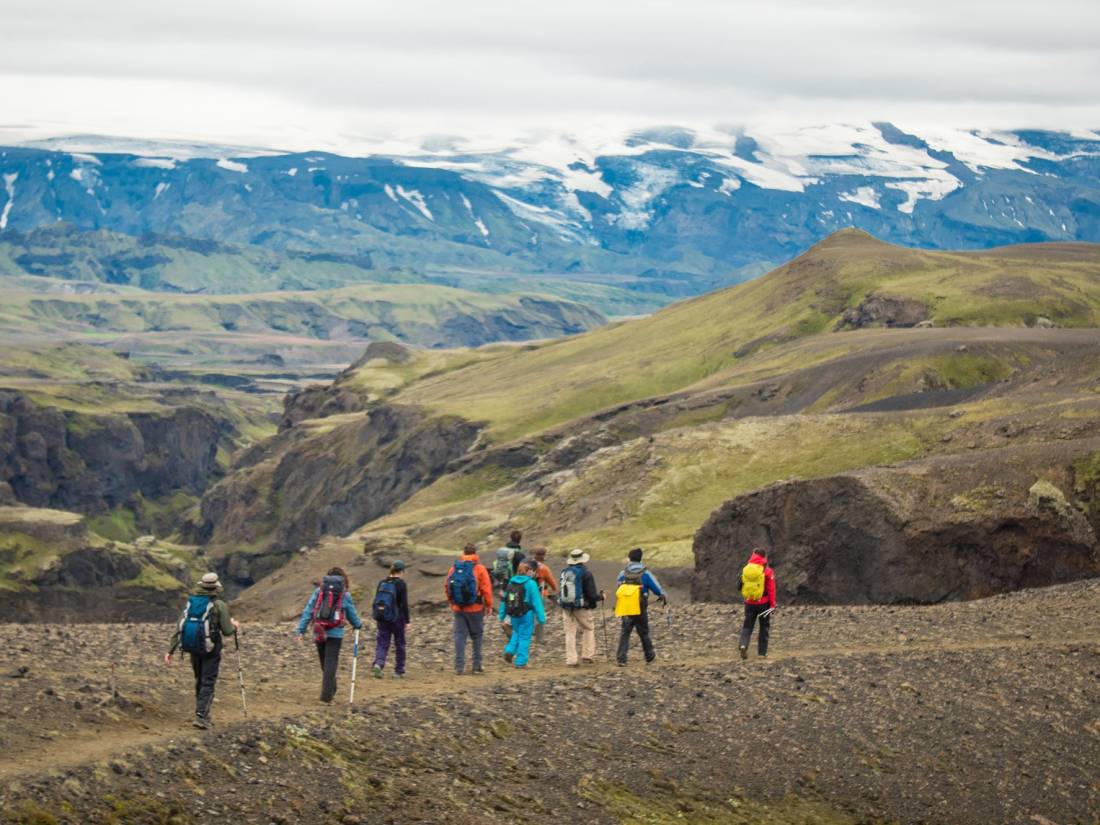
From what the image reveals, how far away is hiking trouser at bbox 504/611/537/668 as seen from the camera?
124ft

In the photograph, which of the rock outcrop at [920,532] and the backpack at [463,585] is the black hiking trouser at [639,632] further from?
the rock outcrop at [920,532]

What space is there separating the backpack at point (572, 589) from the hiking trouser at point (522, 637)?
0.88 m

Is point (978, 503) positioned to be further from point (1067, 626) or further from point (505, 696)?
point (505, 696)

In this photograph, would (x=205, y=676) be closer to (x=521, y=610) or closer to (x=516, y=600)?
(x=516, y=600)

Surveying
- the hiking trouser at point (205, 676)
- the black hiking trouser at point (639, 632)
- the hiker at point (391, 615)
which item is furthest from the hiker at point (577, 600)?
the hiking trouser at point (205, 676)

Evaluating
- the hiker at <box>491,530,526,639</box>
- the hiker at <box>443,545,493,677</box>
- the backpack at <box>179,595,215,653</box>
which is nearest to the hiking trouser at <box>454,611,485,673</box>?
the hiker at <box>443,545,493,677</box>

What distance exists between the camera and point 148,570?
629ft

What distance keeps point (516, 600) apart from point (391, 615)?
3.30 m

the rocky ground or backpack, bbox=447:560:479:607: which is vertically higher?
backpack, bbox=447:560:479:607

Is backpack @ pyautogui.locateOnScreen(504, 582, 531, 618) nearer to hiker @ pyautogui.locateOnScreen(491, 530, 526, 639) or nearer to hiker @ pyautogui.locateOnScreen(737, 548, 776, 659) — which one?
hiker @ pyautogui.locateOnScreen(491, 530, 526, 639)

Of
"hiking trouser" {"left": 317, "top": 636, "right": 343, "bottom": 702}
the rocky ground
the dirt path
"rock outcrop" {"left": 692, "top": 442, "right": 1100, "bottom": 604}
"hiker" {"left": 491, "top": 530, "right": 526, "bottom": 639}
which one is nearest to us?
the dirt path

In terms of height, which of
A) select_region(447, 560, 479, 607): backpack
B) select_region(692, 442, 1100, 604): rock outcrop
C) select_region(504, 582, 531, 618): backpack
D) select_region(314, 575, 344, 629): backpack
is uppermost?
select_region(314, 575, 344, 629): backpack

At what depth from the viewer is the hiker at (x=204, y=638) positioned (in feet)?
94.8

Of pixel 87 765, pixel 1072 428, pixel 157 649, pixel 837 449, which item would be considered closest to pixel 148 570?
pixel 837 449
